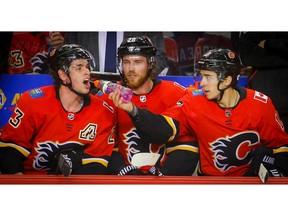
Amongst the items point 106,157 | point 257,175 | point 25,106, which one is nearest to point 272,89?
point 257,175

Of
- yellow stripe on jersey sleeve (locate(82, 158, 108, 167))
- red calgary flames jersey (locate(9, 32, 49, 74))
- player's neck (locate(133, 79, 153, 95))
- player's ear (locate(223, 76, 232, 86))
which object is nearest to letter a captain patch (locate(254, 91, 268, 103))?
player's ear (locate(223, 76, 232, 86))

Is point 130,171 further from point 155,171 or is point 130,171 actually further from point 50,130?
point 50,130

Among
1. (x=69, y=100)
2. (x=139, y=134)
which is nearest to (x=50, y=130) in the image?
(x=69, y=100)

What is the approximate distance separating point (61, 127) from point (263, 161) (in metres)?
1.00

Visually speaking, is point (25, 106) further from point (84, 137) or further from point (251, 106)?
point (251, 106)

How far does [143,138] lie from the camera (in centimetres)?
232

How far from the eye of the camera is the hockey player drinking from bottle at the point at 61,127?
2.28 metres

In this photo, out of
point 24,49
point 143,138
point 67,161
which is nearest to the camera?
point 67,161

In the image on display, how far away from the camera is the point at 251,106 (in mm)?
2354

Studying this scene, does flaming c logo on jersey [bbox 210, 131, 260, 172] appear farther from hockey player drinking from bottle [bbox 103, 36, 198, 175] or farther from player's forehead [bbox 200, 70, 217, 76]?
player's forehead [bbox 200, 70, 217, 76]

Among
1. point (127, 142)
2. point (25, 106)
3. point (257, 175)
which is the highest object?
point (25, 106)

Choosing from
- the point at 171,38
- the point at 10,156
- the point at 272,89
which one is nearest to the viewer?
the point at 10,156

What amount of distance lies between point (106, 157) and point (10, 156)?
1.51ft

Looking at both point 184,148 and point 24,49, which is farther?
point 24,49
